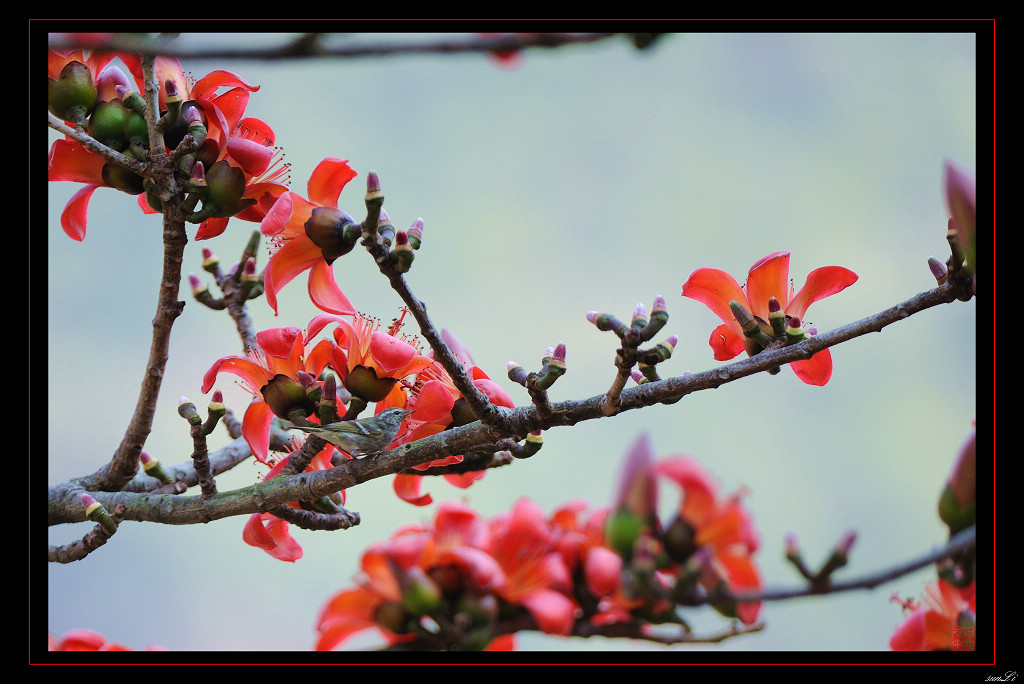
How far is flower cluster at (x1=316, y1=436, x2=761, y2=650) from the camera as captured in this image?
44cm

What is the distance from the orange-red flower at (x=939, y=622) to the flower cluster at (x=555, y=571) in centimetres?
17

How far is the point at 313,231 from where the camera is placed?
63 centimetres

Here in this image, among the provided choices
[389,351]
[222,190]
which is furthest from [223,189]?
[389,351]

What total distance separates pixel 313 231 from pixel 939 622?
0.53 m

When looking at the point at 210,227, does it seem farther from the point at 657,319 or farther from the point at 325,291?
the point at 657,319

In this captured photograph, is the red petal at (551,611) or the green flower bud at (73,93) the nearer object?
Answer: the red petal at (551,611)

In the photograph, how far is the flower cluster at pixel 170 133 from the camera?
0.70 m

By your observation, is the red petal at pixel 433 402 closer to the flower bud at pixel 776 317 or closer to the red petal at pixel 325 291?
the red petal at pixel 325 291

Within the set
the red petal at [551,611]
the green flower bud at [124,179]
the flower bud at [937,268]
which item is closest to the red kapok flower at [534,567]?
the red petal at [551,611]

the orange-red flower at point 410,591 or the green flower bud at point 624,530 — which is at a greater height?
the green flower bud at point 624,530

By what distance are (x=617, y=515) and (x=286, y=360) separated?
15.2 inches
